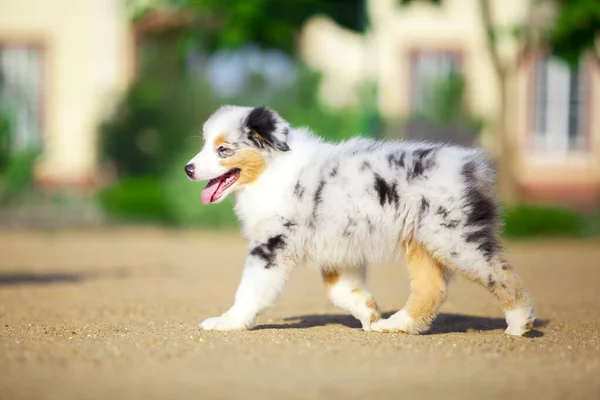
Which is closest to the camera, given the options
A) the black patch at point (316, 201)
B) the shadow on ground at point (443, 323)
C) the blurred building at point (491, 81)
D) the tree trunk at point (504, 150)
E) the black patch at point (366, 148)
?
the black patch at point (316, 201)

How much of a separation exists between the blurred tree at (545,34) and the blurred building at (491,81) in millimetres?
2661

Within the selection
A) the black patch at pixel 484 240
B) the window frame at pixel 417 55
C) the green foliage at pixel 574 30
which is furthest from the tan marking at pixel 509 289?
the window frame at pixel 417 55

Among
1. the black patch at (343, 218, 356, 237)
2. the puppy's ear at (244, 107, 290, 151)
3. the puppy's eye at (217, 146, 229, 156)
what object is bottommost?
the black patch at (343, 218, 356, 237)

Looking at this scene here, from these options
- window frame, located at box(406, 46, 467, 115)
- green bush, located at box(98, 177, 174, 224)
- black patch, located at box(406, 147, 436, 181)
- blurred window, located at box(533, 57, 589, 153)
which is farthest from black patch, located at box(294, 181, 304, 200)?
blurred window, located at box(533, 57, 589, 153)

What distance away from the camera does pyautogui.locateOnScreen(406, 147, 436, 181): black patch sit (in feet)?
23.2

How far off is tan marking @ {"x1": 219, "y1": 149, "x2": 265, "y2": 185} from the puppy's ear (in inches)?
3.6

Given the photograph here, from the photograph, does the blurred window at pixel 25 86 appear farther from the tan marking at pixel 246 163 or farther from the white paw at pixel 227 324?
the white paw at pixel 227 324

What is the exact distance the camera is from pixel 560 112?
24.6 meters

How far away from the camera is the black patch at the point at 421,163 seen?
23.2 feet

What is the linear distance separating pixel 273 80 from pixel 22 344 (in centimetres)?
1699

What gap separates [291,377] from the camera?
217 inches

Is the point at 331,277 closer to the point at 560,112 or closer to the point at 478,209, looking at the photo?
the point at 478,209

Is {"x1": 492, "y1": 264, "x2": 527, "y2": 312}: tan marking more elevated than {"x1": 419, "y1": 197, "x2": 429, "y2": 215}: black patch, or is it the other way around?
{"x1": 419, "y1": 197, "x2": 429, "y2": 215}: black patch

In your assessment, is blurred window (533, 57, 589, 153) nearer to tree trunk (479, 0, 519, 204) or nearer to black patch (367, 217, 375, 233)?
tree trunk (479, 0, 519, 204)
